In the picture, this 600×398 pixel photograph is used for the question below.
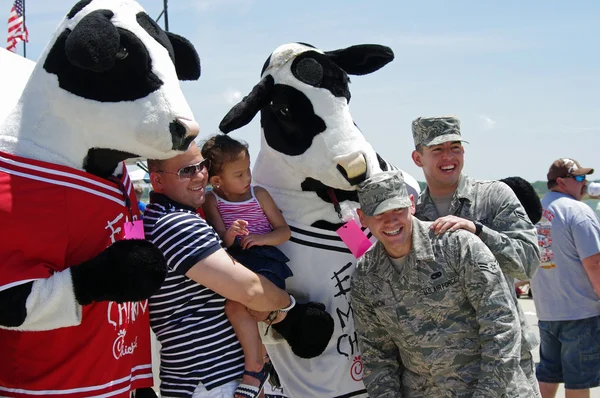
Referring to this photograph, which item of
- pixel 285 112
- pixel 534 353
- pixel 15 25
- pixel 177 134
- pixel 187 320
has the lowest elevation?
pixel 534 353

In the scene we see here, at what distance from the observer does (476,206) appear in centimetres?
332

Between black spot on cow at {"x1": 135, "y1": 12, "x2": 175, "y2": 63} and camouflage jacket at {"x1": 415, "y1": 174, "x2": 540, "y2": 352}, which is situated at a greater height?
black spot on cow at {"x1": 135, "y1": 12, "x2": 175, "y2": 63}

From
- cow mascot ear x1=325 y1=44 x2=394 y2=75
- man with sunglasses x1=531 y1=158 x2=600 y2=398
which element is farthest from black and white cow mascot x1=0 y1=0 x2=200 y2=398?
man with sunglasses x1=531 y1=158 x2=600 y2=398

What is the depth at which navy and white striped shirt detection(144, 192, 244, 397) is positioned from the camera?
2.76 m

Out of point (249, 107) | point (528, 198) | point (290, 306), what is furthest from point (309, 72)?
point (528, 198)

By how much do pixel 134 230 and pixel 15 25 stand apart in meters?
14.8

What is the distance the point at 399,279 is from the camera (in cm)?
288

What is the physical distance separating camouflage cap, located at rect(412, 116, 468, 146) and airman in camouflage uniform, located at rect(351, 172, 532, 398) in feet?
1.82

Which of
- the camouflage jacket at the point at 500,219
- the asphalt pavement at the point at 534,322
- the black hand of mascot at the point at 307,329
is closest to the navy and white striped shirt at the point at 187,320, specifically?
the black hand of mascot at the point at 307,329

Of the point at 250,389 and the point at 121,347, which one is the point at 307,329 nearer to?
the point at 250,389

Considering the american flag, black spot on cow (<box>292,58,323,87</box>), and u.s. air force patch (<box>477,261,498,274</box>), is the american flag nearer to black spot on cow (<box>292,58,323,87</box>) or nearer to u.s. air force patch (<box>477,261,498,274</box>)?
black spot on cow (<box>292,58,323,87</box>)

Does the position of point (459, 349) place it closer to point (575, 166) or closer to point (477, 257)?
point (477, 257)

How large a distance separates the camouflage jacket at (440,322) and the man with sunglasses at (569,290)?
8.03 feet

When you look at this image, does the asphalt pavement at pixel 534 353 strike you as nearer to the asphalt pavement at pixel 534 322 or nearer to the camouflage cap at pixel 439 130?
the asphalt pavement at pixel 534 322
